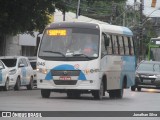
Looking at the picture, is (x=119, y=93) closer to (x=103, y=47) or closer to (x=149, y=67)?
(x=103, y=47)

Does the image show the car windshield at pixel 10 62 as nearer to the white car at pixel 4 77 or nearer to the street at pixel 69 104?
the white car at pixel 4 77

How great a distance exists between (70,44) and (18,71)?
975 centimetres

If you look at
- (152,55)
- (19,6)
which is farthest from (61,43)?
(152,55)

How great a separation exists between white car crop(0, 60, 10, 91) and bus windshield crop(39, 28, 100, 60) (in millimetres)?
6570

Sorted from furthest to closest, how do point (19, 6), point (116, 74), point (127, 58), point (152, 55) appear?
point (152, 55) → point (19, 6) → point (127, 58) → point (116, 74)

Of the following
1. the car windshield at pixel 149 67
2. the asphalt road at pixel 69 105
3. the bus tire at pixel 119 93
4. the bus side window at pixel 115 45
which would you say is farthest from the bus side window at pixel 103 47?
the car windshield at pixel 149 67

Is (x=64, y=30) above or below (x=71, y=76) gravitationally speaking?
above


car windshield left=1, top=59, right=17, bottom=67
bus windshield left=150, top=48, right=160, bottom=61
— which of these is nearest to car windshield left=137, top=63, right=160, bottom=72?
car windshield left=1, top=59, right=17, bottom=67

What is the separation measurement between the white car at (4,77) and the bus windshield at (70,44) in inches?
259

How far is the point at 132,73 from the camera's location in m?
31.6

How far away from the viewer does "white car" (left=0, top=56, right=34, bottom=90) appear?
34494mm

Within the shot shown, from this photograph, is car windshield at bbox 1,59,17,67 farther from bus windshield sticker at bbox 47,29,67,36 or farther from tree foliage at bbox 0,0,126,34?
bus windshield sticker at bbox 47,29,67,36

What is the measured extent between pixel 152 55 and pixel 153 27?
55.6 metres

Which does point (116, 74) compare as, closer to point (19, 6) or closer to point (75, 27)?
point (75, 27)
